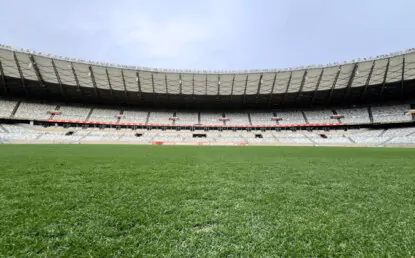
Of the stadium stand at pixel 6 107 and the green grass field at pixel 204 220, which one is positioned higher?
the stadium stand at pixel 6 107

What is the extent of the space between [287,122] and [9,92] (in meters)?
58.1

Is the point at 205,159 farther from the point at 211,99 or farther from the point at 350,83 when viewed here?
the point at 350,83

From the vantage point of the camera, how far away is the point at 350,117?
1567 inches

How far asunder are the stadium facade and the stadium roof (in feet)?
0.53

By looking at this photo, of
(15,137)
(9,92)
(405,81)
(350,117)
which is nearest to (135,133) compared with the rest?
(15,137)

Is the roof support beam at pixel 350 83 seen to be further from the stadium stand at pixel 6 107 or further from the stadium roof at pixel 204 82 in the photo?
the stadium stand at pixel 6 107

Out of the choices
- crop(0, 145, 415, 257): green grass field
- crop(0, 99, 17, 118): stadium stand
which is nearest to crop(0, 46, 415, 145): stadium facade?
crop(0, 99, 17, 118): stadium stand

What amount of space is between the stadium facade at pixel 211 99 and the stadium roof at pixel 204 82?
0.16 metres

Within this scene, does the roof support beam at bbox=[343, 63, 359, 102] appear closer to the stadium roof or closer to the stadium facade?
the stadium roof

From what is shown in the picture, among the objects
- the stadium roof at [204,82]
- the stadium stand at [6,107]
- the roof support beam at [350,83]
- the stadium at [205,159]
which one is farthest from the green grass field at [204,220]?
the stadium stand at [6,107]

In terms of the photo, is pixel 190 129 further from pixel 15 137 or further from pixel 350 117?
pixel 350 117

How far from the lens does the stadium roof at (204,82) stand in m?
31.7

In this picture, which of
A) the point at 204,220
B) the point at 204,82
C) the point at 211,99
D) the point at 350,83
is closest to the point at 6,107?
the point at 204,82

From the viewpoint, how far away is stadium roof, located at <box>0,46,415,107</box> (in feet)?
104
